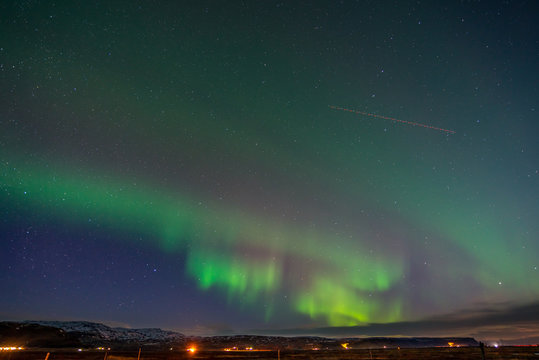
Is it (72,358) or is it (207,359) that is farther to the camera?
(207,359)

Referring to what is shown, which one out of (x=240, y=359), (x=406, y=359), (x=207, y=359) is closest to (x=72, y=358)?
(x=207, y=359)

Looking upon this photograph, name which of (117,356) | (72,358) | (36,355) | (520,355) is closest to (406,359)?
(520,355)

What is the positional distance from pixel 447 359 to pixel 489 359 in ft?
14.2

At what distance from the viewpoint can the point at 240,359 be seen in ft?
106

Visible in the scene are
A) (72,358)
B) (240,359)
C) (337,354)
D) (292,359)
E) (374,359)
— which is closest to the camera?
(72,358)

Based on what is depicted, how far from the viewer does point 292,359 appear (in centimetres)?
3728

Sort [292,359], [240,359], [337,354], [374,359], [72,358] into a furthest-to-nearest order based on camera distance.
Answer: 1. [337,354]
2. [292,359]
3. [374,359]
4. [240,359]
5. [72,358]

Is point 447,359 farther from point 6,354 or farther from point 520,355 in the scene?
point 6,354

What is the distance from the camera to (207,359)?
3266cm

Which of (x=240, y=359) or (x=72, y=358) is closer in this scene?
(x=72, y=358)

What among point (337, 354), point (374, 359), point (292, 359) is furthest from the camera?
point (337, 354)

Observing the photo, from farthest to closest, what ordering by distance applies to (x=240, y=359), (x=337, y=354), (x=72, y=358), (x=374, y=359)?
(x=337, y=354) → (x=374, y=359) → (x=240, y=359) → (x=72, y=358)

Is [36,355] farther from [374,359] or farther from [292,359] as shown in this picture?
[374,359]

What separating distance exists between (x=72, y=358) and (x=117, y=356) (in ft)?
12.8
